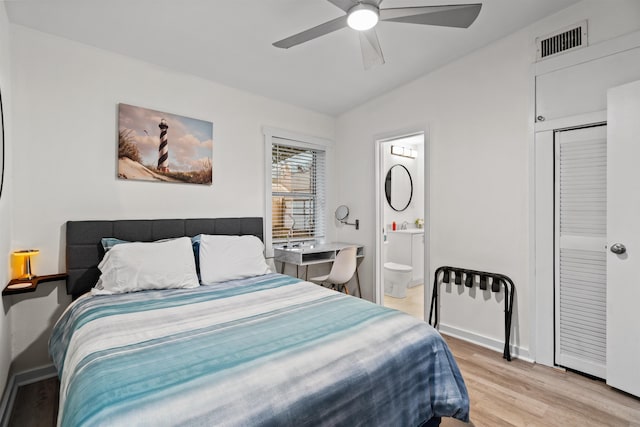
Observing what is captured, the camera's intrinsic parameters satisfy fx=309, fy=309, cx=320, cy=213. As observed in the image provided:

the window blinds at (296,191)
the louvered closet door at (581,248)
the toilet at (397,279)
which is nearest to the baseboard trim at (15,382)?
the window blinds at (296,191)

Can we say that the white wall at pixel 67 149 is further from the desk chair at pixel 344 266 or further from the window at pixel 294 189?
the desk chair at pixel 344 266

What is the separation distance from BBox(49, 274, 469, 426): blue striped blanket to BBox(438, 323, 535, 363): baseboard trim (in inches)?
53.6

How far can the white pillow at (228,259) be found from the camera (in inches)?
99.8

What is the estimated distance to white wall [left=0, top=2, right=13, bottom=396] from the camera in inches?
73.9

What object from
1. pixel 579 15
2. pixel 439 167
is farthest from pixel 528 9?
pixel 439 167

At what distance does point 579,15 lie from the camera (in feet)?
7.55

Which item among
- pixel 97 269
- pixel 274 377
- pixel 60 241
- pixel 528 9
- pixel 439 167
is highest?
pixel 528 9

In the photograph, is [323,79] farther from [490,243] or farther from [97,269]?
[97,269]

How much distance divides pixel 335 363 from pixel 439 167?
2.49 metres

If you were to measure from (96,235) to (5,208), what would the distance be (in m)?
0.58

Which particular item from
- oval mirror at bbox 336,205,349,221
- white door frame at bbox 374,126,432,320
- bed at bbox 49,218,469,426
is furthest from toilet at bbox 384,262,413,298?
bed at bbox 49,218,469,426

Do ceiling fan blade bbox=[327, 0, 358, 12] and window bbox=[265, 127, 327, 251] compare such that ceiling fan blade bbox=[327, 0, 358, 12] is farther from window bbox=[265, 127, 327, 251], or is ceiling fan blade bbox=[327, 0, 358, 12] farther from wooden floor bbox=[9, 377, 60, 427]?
wooden floor bbox=[9, 377, 60, 427]

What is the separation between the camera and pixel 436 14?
1.76 metres

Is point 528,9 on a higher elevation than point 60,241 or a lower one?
higher
